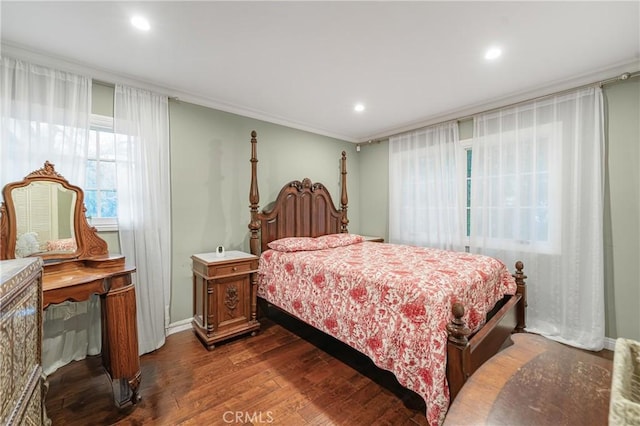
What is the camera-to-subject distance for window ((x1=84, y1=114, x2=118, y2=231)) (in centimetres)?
229

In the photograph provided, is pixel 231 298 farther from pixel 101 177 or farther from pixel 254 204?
pixel 101 177

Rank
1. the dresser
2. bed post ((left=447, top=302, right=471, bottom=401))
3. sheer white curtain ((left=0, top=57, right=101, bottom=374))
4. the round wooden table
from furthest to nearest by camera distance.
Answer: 1. sheer white curtain ((left=0, top=57, right=101, bottom=374))
2. bed post ((left=447, top=302, right=471, bottom=401))
3. the dresser
4. the round wooden table

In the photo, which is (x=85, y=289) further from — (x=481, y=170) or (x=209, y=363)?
(x=481, y=170)

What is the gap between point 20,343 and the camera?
953mm

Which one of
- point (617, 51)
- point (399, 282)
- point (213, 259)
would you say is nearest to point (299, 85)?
point (213, 259)

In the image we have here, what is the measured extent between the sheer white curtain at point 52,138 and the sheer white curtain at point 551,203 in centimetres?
403

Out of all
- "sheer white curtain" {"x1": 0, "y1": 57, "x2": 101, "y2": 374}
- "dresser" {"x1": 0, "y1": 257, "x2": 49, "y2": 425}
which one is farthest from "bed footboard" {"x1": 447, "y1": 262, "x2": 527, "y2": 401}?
"sheer white curtain" {"x1": 0, "y1": 57, "x2": 101, "y2": 374}

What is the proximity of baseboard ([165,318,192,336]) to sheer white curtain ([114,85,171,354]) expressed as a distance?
4.3 inches

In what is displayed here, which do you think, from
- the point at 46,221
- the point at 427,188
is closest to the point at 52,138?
the point at 46,221

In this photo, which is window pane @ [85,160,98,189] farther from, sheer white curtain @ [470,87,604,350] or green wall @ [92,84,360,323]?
sheer white curtain @ [470,87,604,350]

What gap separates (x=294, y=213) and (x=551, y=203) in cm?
282

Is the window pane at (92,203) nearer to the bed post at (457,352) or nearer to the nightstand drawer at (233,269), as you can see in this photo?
the nightstand drawer at (233,269)

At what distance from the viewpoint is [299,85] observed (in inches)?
103

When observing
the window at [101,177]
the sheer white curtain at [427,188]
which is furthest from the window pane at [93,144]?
the sheer white curtain at [427,188]
